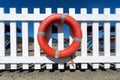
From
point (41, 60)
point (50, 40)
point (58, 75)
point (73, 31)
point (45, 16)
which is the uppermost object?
point (45, 16)

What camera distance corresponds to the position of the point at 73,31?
3596 mm

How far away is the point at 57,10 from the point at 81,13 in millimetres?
482

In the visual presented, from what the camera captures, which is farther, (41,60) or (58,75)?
(41,60)

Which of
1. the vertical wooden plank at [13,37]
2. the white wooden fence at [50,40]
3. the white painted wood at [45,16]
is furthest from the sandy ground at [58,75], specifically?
the white painted wood at [45,16]

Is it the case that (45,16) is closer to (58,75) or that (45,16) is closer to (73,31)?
(73,31)

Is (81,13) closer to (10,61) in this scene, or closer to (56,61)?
(56,61)

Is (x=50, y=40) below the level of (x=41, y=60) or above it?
above

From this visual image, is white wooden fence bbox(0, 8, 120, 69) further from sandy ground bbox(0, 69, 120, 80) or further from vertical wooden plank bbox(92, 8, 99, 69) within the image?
sandy ground bbox(0, 69, 120, 80)

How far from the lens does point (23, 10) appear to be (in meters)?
3.63

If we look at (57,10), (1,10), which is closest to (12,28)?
(1,10)

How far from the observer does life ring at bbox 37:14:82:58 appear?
349cm

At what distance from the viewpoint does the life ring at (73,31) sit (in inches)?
137

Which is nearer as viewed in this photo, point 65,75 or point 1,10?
point 65,75

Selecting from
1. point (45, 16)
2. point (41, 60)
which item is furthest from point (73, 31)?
point (41, 60)
